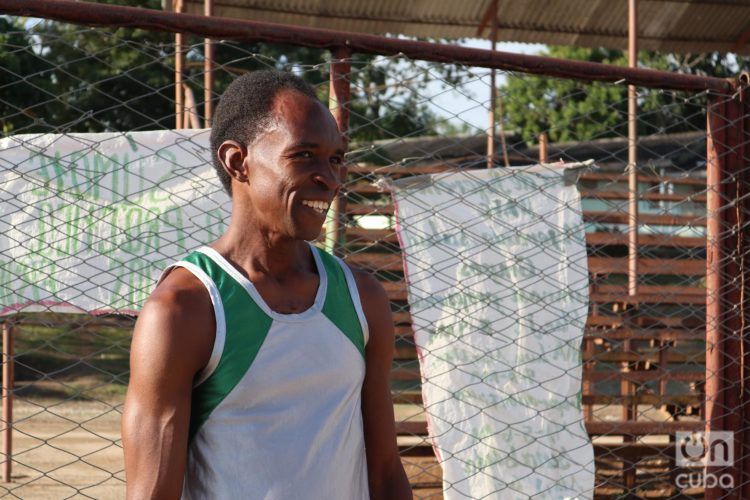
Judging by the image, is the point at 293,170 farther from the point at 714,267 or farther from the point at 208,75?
the point at 208,75

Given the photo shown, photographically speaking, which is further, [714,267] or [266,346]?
[714,267]

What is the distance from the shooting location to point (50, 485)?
6645 millimetres

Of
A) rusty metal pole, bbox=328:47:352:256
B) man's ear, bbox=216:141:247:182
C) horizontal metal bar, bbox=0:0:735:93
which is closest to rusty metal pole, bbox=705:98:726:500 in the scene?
horizontal metal bar, bbox=0:0:735:93

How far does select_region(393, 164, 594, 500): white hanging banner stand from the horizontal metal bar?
1.36 ft

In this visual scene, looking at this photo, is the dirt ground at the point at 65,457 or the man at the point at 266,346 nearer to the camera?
the man at the point at 266,346

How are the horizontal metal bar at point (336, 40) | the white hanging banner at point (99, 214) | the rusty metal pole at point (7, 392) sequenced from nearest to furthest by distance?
the horizontal metal bar at point (336, 40) < the white hanging banner at point (99, 214) < the rusty metal pole at point (7, 392)

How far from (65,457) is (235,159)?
6.46 meters

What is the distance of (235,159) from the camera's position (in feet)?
7.07

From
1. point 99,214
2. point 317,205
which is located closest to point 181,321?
point 317,205

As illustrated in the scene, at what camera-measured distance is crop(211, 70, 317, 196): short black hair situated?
2133 millimetres

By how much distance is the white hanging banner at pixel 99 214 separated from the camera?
3.40 m

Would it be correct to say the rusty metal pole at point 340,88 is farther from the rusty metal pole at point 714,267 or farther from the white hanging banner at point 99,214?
the rusty metal pole at point 714,267

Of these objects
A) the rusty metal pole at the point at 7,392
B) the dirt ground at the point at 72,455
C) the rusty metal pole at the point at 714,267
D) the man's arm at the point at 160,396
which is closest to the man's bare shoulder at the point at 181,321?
the man's arm at the point at 160,396

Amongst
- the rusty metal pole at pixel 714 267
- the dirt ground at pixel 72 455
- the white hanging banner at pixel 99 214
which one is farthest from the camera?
the dirt ground at pixel 72 455
